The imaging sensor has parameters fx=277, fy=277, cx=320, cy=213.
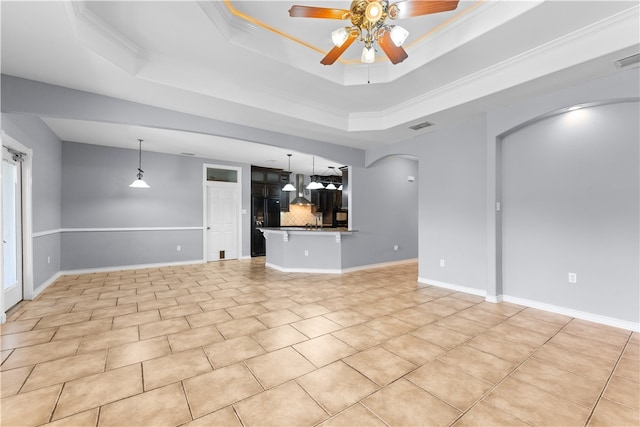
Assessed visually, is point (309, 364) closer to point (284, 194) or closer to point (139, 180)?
point (139, 180)

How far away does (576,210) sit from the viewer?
3318 millimetres

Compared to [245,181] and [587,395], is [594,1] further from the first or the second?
[245,181]

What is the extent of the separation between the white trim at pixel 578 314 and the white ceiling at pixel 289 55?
2.63 metres

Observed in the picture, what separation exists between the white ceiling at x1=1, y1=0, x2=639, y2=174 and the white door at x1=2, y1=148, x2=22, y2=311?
5.03 ft

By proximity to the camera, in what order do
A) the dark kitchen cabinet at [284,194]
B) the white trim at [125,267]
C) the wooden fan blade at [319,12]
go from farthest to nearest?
the dark kitchen cabinet at [284,194], the white trim at [125,267], the wooden fan blade at [319,12]

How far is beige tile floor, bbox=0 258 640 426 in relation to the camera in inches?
67.1

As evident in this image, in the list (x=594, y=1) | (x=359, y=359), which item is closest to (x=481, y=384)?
(x=359, y=359)

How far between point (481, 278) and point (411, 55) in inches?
129

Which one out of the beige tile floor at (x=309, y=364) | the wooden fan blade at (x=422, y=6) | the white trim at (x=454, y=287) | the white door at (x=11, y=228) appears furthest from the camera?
the white trim at (x=454, y=287)

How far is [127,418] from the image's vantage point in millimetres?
1645

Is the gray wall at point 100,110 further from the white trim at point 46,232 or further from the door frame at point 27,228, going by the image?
the white trim at point 46,232

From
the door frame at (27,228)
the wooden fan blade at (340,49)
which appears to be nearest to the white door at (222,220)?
the door frame at (27,228)

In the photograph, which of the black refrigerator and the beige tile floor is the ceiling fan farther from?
the black refrigerator

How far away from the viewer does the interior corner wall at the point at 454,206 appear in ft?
13.8
